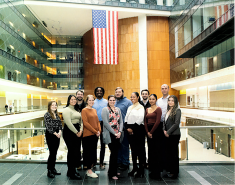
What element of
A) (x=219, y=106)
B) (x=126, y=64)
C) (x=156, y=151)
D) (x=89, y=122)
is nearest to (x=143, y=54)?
(x=126, y=64)

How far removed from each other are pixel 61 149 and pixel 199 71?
15.8 m

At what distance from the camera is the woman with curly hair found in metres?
4.23

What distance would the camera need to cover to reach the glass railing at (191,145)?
5.10 metres

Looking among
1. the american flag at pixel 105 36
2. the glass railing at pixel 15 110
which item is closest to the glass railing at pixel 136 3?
the american flag at pixel 105 36

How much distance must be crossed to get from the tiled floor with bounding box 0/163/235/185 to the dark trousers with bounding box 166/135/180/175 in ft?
0.72

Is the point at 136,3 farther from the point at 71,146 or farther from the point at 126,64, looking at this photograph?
the point at 71,146

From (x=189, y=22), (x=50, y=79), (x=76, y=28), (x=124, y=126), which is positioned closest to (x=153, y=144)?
(x=124, y=126)

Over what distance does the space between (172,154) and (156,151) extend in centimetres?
34

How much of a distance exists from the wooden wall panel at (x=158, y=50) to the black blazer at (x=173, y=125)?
18434mm

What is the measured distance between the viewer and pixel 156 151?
4.33 meters

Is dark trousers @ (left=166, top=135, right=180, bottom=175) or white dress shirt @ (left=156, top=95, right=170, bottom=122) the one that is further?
white dress shirt @ (left=156, top=95, right=170, bottom=122)

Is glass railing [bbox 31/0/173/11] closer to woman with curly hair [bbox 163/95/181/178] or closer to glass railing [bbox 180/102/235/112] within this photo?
glass railing [bbox 180/102/235/112]

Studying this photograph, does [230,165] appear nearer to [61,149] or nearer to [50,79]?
[61,149]

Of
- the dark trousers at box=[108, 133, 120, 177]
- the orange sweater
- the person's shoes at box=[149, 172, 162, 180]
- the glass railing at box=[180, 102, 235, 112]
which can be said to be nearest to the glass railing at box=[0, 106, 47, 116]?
the orange sweater
